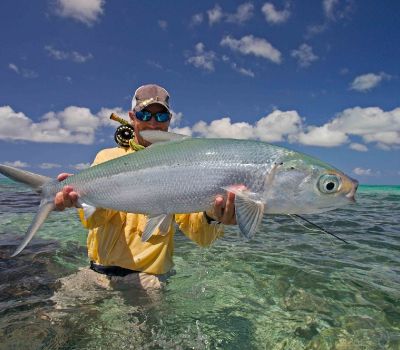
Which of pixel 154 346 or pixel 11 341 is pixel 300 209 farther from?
pixel 11 341

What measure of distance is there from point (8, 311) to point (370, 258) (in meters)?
6.96

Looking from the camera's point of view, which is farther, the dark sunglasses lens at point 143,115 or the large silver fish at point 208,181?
the dark sunglasses lens at point 143,115

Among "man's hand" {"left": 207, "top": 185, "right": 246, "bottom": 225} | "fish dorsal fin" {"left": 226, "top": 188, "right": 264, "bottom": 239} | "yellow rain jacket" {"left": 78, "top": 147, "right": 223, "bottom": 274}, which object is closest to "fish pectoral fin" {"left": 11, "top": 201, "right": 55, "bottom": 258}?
"yellow rain jacket" {"left": 78, "top": 147, "right": 223, "bottom": 274}

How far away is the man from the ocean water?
0.28 metres

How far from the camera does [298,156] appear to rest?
146 inches

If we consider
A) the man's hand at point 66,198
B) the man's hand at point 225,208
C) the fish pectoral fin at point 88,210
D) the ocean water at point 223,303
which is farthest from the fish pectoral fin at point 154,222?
the ocean water at point 223,303

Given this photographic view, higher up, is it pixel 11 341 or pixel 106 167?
pixel 106 167

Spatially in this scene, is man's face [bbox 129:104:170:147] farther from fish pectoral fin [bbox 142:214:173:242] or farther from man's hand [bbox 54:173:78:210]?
fish pectoral fin [bbox 142:214:173:242]

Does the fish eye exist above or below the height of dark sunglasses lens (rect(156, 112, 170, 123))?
below

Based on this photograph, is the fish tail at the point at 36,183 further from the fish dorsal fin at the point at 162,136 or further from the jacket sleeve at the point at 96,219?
the fish dorsal fin at the point at 162,136

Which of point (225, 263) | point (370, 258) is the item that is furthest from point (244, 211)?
point (370, 258)

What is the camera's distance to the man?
16.4 ft

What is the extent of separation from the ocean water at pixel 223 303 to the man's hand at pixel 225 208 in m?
1.38

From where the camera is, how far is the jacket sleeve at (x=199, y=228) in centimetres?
489
